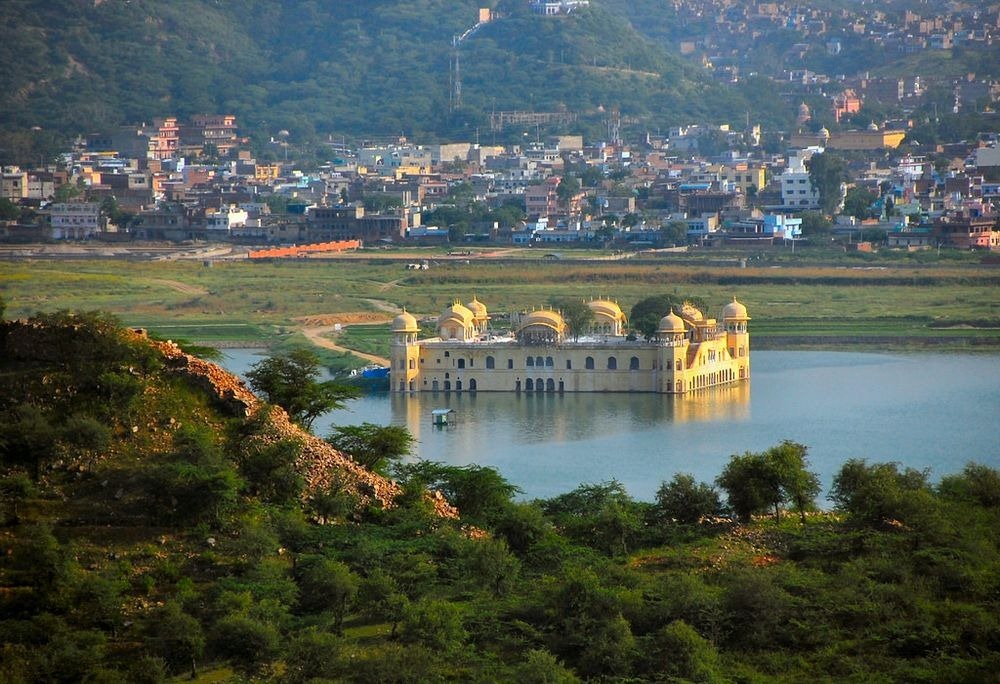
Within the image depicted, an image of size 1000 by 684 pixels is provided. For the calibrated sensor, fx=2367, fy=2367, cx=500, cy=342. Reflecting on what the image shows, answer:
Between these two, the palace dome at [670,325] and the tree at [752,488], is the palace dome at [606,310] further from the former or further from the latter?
the tree at [752,488]

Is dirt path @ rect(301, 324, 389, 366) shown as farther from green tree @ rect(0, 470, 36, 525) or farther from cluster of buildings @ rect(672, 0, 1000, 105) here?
cluster of buildings @ rect(672, 0, 1000, 105)

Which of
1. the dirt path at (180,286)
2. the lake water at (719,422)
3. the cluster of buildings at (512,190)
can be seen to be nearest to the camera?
the lake water at (719,422)

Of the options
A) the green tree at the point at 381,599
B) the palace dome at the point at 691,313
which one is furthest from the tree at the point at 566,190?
the green tree at the point at 381,599

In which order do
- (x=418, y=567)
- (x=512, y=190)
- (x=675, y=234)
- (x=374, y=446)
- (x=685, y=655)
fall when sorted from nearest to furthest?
(x=685, y=655) → (x=418, y=567) → (x=374, y=446) → (x=675, y=234) → (x=512, y=190)

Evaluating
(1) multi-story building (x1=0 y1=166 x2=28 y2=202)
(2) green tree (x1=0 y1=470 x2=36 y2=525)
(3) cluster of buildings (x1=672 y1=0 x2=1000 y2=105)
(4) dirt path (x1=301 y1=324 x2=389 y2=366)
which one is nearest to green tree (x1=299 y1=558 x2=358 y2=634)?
(2) green tree (x1=0 y1=470 x2=36 y2=525)

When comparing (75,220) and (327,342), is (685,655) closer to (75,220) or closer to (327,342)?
(327,342)

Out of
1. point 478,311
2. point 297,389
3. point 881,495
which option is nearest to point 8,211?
point 478,311
